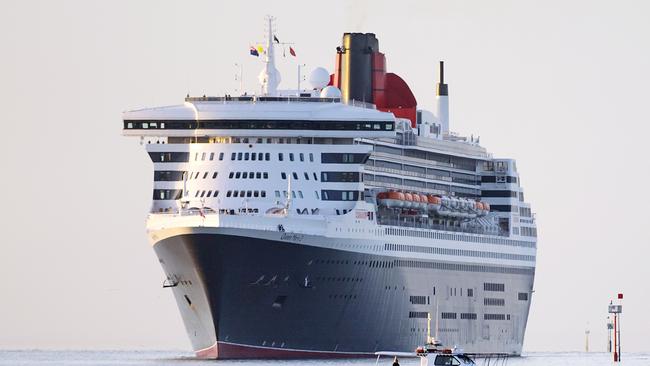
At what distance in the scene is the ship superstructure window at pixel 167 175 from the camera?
381 ft

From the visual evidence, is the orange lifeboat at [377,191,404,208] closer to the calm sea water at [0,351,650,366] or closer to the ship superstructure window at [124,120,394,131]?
the ship superstructure window at [124,120,394,131]

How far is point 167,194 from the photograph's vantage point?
116375 millimetres

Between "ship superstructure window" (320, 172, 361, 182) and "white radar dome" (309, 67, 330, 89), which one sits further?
"white radar dome" (309, 67, 330, 89)

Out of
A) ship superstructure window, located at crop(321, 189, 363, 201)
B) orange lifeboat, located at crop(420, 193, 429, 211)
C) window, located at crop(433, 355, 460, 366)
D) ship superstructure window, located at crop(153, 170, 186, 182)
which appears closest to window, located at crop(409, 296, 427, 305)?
orange lifeboat, located at crop(420, 193, 429, 211)

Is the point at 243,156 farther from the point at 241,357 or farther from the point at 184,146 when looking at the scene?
the point at 241,357

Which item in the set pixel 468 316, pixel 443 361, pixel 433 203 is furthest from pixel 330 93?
pixel 443 361

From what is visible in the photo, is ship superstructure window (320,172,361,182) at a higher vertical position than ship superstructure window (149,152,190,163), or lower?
lower

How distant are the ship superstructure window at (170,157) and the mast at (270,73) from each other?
21.4 feet

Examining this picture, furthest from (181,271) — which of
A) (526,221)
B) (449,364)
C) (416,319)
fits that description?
(526,221)

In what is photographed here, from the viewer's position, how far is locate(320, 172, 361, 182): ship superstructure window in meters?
116

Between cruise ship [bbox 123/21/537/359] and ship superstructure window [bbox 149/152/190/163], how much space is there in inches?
2.9

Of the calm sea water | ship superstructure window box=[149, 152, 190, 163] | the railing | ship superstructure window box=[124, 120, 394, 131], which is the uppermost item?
ship superstructure window box=[124, 120, 394, 131]

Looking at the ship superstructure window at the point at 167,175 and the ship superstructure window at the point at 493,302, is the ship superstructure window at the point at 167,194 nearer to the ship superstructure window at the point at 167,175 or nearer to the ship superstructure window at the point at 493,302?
the ship superstructure window at the point at 167,175

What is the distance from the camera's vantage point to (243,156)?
4518 inches
